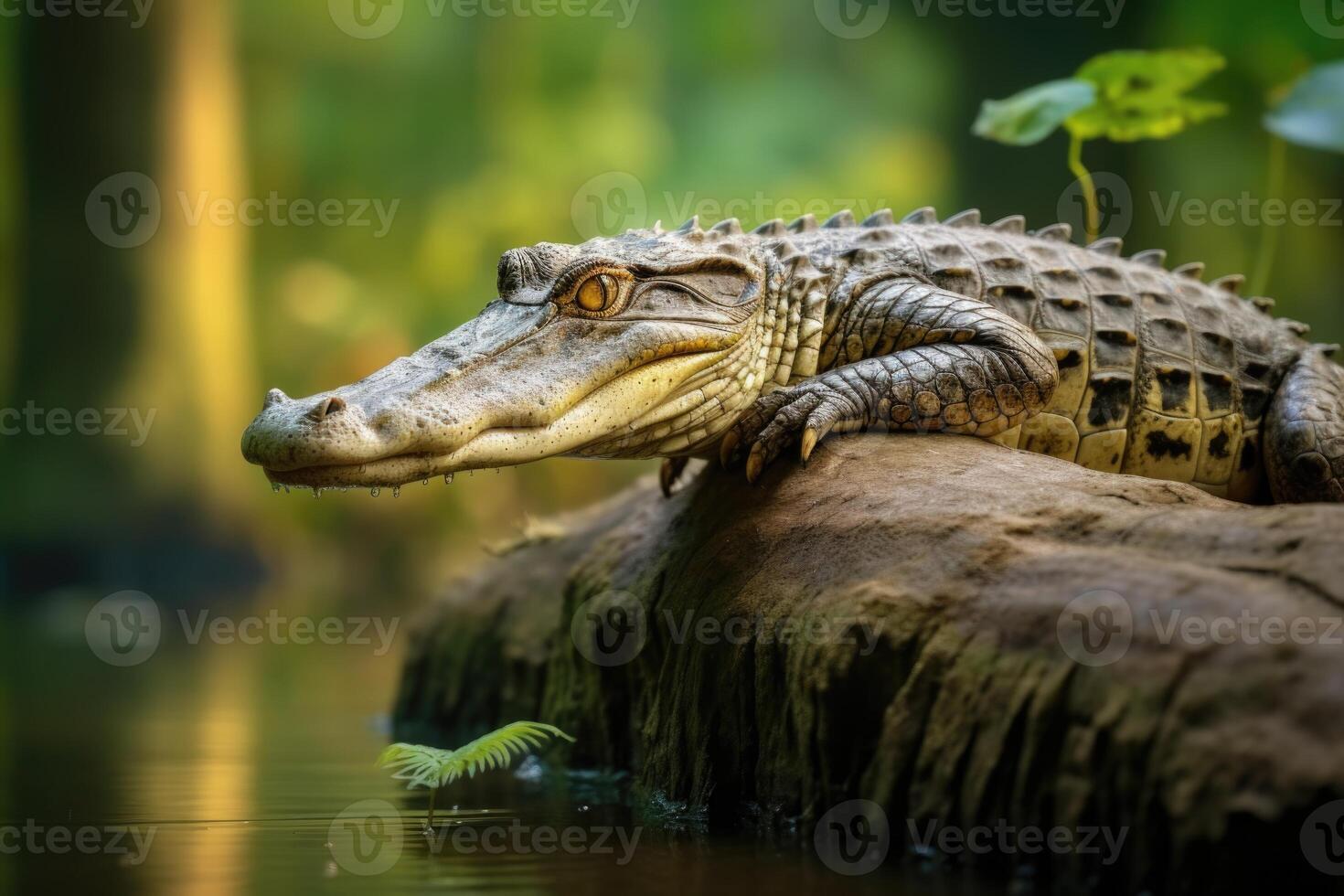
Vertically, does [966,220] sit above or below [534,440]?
above

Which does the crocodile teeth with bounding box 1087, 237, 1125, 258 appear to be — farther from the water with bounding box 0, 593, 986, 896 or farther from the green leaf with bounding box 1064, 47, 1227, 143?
the water with bounding box 0, 593, 986, 896

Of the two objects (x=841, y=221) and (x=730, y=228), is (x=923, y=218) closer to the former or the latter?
(x=841, y=221)

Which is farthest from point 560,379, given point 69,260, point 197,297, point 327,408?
point 69,260

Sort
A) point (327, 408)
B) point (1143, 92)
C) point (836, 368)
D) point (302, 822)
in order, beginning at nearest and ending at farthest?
point (327, 408), point (302, 822), point (836, 368), point (1143, 92)

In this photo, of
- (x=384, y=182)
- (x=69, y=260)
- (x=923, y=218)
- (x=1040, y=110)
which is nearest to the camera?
(x=923, y=218)

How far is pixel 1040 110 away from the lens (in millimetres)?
5457

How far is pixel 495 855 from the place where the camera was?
8.60ft

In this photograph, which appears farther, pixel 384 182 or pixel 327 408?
pixel 384 182

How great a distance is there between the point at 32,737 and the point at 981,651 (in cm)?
405

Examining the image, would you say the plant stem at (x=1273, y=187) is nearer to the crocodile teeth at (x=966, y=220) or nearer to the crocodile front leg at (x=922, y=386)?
the crocodile teeth at (x=966, y=220)

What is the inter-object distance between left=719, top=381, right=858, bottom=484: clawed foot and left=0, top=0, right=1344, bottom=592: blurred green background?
28.7ft

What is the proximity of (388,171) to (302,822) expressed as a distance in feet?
43.7

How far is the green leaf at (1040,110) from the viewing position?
Result: 5.35 m

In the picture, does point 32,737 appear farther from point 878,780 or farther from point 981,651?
point 981,651
